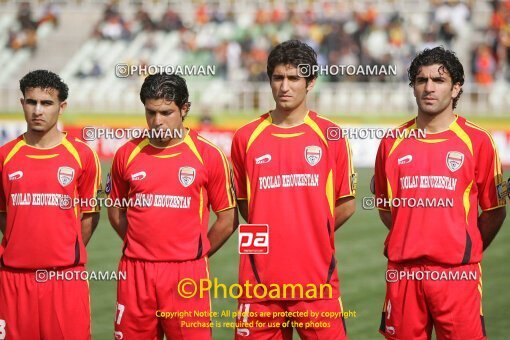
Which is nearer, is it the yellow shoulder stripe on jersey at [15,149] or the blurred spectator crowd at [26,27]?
the yellow shoulder stripe on jersey at [15,149]

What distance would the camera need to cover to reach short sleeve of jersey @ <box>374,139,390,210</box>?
6.57 m

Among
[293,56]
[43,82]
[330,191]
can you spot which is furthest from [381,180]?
[43,82]

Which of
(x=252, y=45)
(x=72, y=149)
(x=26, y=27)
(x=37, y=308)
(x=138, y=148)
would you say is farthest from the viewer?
(x=26, y=27)

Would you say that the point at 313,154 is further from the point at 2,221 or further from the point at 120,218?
the point at 2,221

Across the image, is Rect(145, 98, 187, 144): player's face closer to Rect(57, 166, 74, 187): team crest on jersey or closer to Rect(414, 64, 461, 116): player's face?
Rect(57, 166, 74, 187): team crest on jersey

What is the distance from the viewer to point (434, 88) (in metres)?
6.36

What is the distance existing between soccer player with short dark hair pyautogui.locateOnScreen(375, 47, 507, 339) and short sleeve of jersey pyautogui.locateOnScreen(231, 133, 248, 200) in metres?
0.95

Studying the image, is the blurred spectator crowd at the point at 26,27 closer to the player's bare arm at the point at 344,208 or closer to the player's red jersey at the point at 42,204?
the player's red jersey at the point at 42,204

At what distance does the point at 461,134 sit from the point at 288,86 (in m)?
1.16

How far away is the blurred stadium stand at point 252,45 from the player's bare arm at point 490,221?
51.6 feet

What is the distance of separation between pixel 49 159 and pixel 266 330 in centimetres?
186

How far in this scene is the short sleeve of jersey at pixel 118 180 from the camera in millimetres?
6668

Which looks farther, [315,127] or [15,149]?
[15,149]

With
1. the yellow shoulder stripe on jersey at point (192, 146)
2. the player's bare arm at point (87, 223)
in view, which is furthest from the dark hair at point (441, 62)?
the player's bare arm at point (87, 223)
